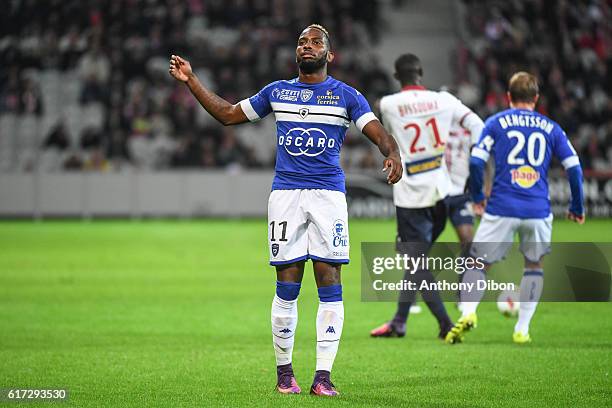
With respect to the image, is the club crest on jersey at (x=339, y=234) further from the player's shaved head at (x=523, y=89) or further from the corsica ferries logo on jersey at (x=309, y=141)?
the player's shaved head at (x=523, y=89)

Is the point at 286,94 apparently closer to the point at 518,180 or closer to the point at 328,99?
the point at 328,99

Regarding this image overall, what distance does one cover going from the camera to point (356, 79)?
1254 inches

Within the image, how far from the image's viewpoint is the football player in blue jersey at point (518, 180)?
32.9 ft

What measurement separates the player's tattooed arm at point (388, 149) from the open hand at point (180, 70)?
1.28 meters

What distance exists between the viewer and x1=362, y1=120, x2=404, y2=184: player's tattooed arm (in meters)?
7.15

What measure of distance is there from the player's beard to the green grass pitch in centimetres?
221

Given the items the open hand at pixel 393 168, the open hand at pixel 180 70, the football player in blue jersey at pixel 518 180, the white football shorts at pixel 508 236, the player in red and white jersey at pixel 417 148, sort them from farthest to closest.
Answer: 1. the player in red and white jersey at pixel 417 148
2. the white football shorts at pixel 508 236
3. the football player in blue jersey at pixel 518 180
4. the open hand at pixel 180 70
5. the open hand at pixel 393 168

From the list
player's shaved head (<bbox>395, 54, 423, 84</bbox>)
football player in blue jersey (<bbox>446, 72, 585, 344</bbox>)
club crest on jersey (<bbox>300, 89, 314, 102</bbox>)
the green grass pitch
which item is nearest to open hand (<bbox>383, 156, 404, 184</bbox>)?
club crest on jersey (<bbox>300, 89, 314, 102</bbox>)

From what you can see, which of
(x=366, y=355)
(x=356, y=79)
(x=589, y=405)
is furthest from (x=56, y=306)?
(x=356, y=79)

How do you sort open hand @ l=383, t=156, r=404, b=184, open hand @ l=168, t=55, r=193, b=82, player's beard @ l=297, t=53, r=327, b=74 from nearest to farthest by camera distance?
open hand @ l=383, t=156, r=404, b=184 < player's beard @ l=297, t=53, r=327, b=74 < open hand @ l=168, t=55, r=193, b=82

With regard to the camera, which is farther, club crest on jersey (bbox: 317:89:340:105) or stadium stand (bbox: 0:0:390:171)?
stadium stand (bbox: 0:0:390:171)

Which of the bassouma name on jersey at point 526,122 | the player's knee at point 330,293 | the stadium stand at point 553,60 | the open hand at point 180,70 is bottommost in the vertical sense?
the player's knee at point 330,293

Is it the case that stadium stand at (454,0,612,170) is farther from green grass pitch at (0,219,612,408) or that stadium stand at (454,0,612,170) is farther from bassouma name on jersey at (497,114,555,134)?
bassouma name on jersey at (497,114,555,134)

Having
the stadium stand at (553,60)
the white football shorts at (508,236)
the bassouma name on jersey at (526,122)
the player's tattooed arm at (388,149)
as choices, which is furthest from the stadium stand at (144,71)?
the player's tattooed arm at (388,149)
